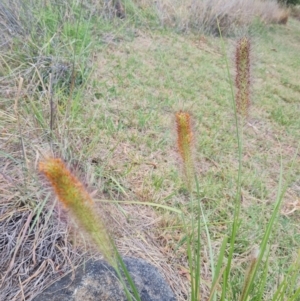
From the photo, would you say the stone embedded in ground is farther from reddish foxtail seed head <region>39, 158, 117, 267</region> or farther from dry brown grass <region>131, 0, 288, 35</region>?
dry brown grass <region>131, 0, 288, 35</region>

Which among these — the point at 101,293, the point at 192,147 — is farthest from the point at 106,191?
the point at 192,147

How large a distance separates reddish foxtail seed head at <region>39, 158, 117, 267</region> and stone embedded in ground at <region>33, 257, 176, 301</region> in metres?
0.46

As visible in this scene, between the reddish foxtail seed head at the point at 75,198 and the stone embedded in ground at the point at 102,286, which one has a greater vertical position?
the reddish foxtail seed head at the point at 75,198

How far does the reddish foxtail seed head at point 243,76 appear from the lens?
0.74 m

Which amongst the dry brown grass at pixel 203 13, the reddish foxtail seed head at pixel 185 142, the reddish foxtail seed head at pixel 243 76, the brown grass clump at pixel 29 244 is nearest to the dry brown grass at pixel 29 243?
the brown grass clump at pixel 29 244

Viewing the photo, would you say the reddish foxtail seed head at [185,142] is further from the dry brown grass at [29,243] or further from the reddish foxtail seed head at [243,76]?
the dry brown grass at [29,243]

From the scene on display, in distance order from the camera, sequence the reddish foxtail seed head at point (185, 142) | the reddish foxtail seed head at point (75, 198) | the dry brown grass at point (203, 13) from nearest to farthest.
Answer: the reddish foxtail seed head at point (75, 198) < the reddish foxtail seed head at point (185, 142) < the dry brown grass at point (203, 13)

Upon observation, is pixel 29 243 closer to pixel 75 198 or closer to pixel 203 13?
pixel 75 198

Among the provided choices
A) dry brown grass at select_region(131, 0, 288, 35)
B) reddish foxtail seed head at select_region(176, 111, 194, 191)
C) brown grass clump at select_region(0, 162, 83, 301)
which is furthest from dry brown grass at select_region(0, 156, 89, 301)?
dry brown grass at select_region(131, 0, 288, 35)

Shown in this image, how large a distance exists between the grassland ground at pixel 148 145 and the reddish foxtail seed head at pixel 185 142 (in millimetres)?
37

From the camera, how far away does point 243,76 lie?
0.74m

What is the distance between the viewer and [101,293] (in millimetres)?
917

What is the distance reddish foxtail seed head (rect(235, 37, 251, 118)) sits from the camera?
2.41 ft

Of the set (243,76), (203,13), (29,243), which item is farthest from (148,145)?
(203,13)
